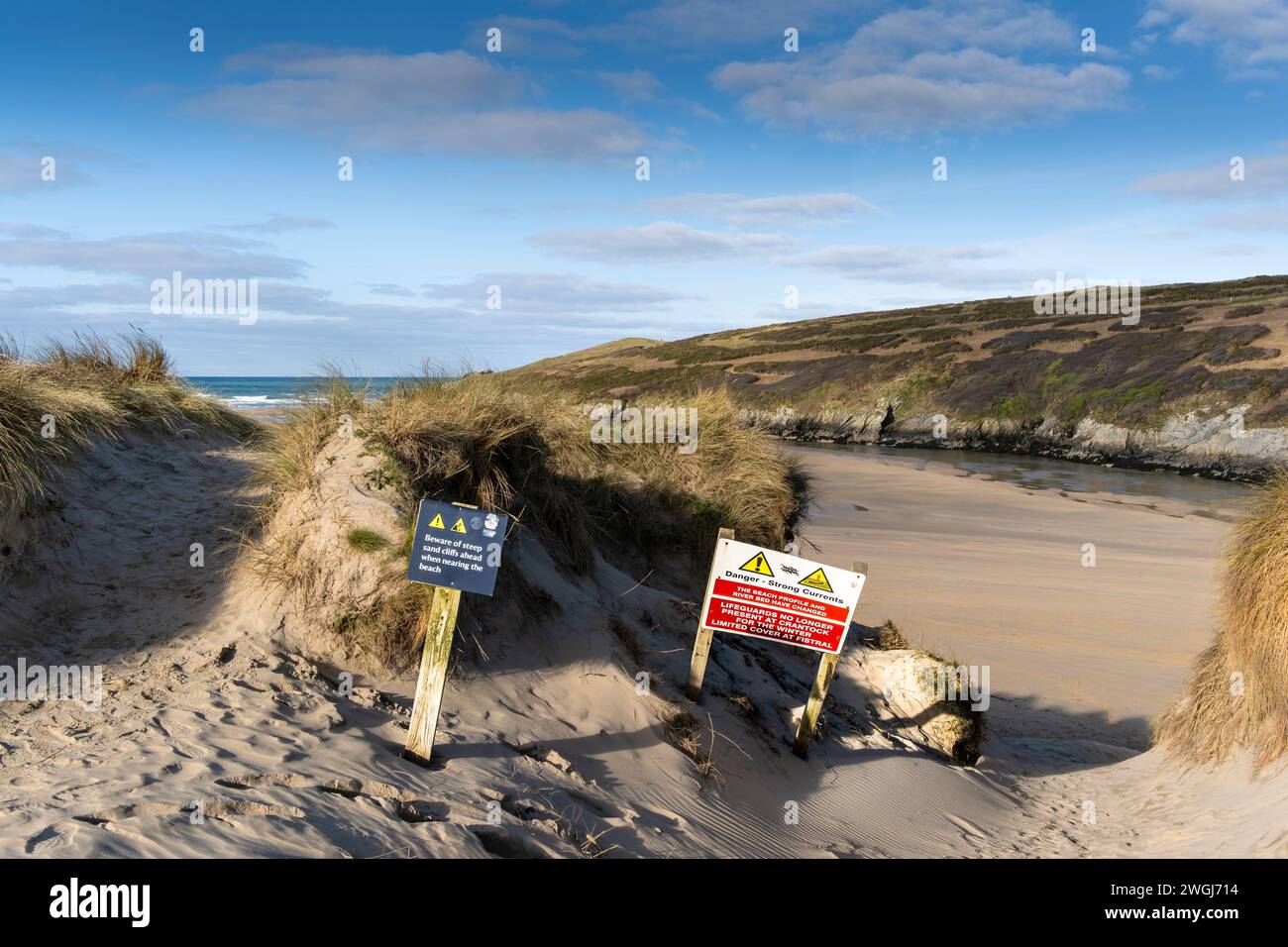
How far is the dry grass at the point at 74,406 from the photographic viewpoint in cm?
685

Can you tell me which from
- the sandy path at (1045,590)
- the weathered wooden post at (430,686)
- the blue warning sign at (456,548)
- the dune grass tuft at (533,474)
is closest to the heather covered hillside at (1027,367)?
the sandy path at (1045,590)

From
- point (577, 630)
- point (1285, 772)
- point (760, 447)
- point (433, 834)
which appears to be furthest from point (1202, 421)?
point (433, 834)

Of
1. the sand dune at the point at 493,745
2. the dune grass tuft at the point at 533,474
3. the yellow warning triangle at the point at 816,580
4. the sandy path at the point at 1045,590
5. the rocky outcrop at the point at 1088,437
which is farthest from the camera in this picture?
the rocky outcrop at the point at 1088,437

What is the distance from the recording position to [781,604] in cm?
718

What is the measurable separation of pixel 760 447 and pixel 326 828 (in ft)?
28.8

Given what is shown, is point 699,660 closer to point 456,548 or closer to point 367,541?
point 456,548

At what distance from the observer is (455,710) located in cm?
593

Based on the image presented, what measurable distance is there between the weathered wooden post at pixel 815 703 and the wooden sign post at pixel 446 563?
3057 millimetres

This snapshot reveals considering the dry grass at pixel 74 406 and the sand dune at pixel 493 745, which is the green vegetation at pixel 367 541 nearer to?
the sand dune at pixel 493 745

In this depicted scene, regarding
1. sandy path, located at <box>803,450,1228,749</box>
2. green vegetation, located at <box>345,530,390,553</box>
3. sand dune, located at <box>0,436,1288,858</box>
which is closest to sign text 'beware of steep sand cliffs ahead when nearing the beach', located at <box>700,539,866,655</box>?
sand dune, located at <box>0,436,1288,858</box>

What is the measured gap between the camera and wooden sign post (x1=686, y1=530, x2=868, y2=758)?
23.2 ft

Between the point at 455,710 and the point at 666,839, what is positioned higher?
the point at 455,710

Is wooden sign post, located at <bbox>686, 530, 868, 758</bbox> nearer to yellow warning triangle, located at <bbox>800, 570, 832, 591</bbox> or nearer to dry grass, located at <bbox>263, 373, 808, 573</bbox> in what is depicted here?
yellow warning triangle, located at <bbox>800, 570, 832, 591</bbox>

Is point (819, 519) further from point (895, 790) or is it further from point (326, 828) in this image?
point (326, 828)
